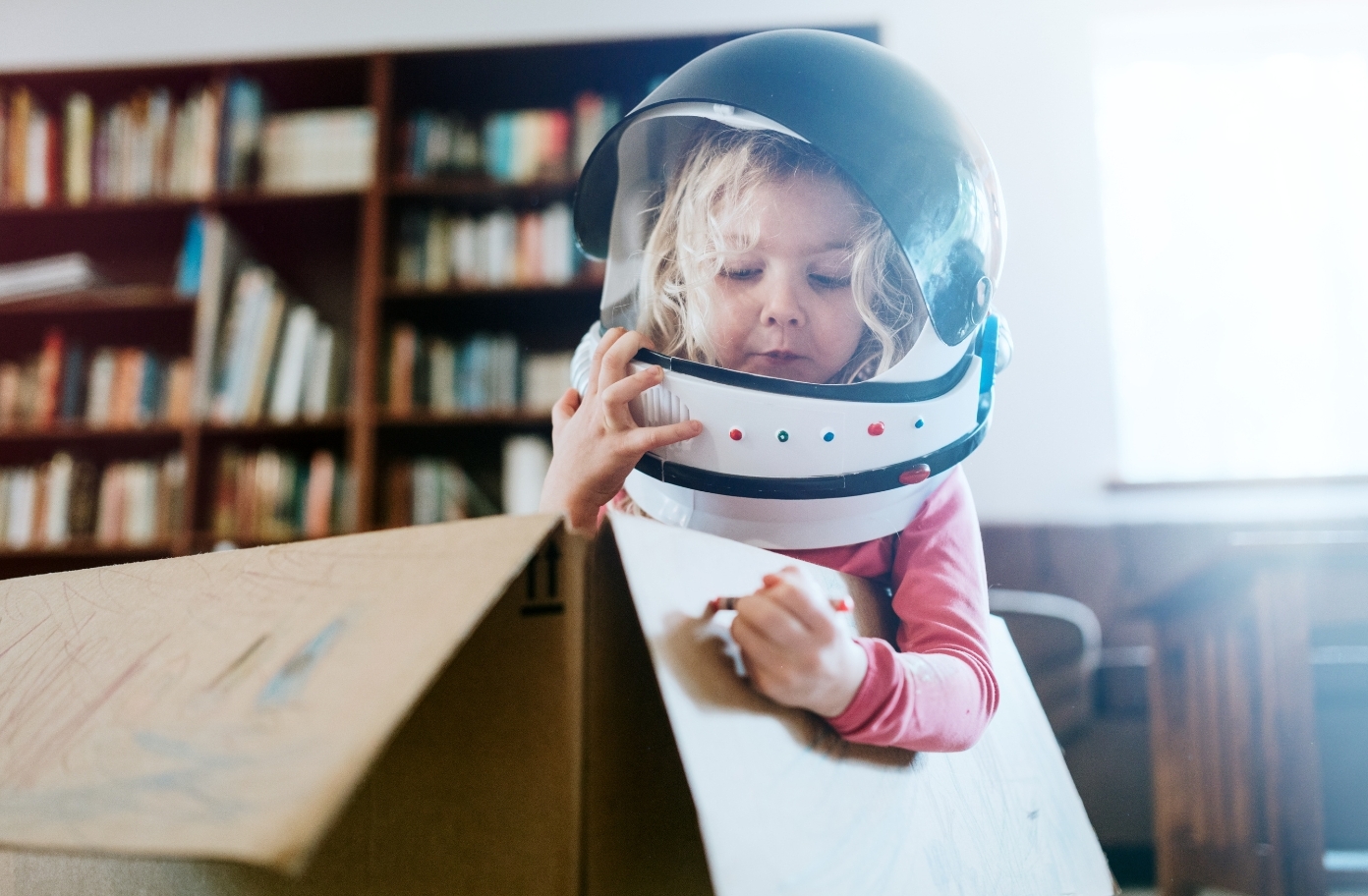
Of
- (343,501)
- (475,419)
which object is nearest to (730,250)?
(475,419)

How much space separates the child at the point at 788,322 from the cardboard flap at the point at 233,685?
0.17 meters

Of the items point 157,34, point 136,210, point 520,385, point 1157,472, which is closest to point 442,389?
point 520,385

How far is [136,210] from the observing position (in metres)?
2.57

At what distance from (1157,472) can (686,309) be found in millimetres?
2418

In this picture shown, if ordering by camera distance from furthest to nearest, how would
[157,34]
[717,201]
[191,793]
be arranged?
1. [157,34]
2. [717,201]
3. [191,793]

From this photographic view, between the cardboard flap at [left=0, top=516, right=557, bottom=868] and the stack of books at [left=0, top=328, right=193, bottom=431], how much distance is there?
7.64 ft

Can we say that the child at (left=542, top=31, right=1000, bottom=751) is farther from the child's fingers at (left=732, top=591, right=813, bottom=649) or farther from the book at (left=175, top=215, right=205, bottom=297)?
the book at (left=175, top=215, right=205, bottom=297)

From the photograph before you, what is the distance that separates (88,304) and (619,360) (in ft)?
8.33

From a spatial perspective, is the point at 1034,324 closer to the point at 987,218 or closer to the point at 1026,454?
the point at 1026,454

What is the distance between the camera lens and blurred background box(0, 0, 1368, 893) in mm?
2402

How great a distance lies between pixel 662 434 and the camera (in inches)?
19.6

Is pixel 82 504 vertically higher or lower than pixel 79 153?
lower

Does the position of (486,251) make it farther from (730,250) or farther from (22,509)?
(730,250)

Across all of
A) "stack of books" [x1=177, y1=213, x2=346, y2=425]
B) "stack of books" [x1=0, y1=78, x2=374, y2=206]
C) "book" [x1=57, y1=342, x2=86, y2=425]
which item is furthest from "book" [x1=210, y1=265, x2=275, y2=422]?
"book" [x1=57, y1=342, x2=86, y2=425]
